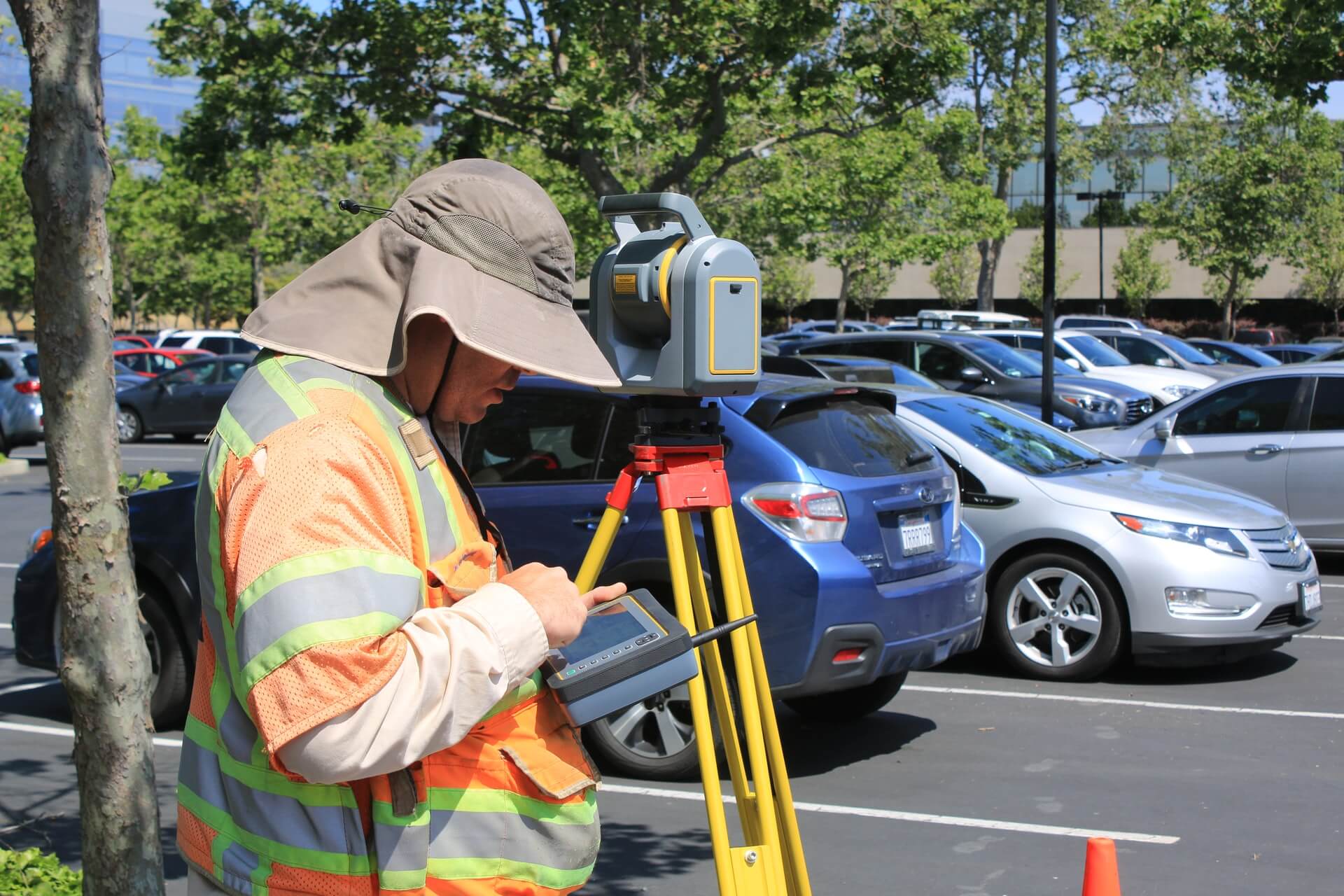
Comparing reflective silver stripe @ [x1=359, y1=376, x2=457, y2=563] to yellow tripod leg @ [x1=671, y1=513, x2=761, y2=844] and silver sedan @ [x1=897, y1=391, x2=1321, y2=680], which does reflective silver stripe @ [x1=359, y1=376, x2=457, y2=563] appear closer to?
yellow tripod leg @ [x1=671, y1=513, x2=761, y2=844]

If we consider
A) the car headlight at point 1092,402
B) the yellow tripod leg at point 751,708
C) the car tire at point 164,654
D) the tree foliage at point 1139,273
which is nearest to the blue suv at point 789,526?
the car tire at point 164,654

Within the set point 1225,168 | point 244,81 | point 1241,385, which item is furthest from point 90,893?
point 1225,168

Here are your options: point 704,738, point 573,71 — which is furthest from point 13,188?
point 704,738

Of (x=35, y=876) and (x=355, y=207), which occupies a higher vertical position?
(x=355, y=207)

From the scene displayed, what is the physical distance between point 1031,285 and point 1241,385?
42.6m

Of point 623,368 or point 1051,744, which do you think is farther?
point 1051,744

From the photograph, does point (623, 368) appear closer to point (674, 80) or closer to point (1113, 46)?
point (674, 80)

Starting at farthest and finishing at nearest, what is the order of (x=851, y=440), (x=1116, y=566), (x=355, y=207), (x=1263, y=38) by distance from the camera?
(x=1263, y=38) → (x=1116, y=566) → (x=851, y=440) → (x=355, y=207)

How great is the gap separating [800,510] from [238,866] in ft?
12.6

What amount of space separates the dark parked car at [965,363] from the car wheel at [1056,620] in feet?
29.4

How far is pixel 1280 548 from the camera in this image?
7.57 metres

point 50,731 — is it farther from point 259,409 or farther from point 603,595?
point 259,409

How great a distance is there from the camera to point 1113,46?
57.1ft

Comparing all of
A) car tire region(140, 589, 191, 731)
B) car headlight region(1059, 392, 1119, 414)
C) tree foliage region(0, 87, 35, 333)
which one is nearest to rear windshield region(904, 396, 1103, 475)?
car tire region(140, 589, 191, 731)
